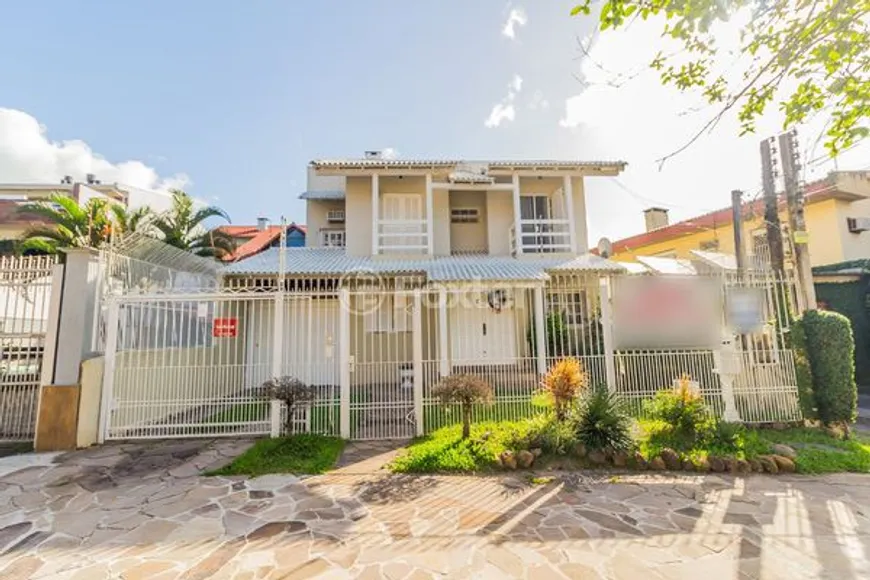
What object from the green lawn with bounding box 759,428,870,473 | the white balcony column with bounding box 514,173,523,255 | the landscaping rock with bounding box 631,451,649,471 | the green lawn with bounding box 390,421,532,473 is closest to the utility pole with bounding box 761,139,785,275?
the green lawn with bounding box 759,428,870,473

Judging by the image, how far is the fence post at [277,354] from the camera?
7887mm

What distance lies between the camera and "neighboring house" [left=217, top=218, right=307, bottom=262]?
2480 centimetres

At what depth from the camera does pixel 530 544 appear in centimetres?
422

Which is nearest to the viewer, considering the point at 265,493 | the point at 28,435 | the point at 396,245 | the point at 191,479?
the point at 265,493

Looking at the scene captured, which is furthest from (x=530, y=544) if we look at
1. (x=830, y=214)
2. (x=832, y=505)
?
(x=830, y=214)

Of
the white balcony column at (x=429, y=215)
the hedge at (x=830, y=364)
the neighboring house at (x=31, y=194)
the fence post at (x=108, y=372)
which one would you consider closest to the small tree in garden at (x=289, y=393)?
the fence post at (x=108, y=372)

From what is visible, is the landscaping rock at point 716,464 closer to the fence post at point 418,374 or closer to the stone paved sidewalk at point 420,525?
the stone paved sidewalk at point 420,525

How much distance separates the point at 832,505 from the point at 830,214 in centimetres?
1819

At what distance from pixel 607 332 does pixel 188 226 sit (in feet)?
59.7

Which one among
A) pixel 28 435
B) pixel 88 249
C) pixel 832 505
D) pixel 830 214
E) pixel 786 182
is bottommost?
pixel 832 505

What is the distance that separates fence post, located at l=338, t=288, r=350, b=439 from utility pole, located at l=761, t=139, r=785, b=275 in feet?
34.0

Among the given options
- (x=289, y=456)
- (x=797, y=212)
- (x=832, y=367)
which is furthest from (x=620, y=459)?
(x=797, y=212)

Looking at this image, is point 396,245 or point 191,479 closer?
point 191,479

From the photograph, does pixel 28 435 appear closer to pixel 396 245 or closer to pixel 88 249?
pixel 88 249
